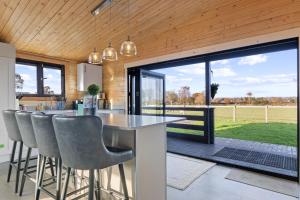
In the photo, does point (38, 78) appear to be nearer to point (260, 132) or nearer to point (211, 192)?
point (211, 192)

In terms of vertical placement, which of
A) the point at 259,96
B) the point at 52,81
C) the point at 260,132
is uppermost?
the point at 52,81

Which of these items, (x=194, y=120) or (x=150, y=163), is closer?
(x=150, y=163)

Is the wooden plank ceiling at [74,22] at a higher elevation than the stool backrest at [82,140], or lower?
higher

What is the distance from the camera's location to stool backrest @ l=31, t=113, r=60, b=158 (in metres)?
1.94

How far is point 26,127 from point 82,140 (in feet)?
4.12

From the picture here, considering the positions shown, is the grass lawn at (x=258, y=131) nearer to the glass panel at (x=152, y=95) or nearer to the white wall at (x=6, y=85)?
the glass panel at (x=152, y=95)

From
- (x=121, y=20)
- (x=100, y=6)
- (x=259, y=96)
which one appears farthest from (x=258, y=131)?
(x=100, y=6)

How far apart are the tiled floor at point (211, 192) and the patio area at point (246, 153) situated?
0.68 meters

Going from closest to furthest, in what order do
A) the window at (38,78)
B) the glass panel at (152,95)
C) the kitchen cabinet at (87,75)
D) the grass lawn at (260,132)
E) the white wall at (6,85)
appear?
the white wall at (6,85) < the grass lawn at (260,132) < the window at (38,78) < the glass panel at (152,95) < the kitchen cabinet at (87,75)

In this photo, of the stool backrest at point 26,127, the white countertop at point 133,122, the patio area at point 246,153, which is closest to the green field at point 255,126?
the patio area at point 246,153

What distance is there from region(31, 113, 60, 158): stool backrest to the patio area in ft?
9.09

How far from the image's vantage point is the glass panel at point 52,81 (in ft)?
16.6

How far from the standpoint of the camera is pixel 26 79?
186 inches

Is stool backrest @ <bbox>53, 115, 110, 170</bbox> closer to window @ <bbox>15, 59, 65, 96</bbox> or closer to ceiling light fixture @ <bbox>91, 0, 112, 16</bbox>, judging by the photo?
ceiling light fixture @ <bbox>91, 0, 112, 16</bbox>
